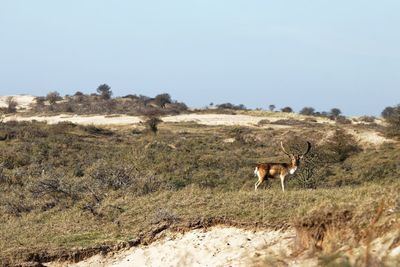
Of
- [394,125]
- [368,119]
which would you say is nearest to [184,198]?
[394,125]

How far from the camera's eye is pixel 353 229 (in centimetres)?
816

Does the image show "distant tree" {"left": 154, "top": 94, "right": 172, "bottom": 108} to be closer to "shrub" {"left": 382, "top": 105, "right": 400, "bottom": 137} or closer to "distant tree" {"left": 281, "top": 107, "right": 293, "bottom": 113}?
"distant tree" {"left": 281, "top": 107, "right": 293, "bottom": 113}

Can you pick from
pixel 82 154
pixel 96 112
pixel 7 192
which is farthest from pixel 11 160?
pixel 96 112

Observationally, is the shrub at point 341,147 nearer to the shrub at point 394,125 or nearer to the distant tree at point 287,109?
the shrub at point 394,125

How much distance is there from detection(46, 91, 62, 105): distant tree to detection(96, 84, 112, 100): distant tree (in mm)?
5979

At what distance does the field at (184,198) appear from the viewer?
29.3ft

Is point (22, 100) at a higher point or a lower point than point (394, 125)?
higher

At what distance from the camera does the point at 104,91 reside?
95.7 meters

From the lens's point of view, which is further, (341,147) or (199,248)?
(341,147)

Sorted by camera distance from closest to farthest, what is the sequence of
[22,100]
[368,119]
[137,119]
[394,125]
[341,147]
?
[341,147] → [394,125] → [137,119] → [368,119] → [22,100]

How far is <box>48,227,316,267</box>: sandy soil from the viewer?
36.5 feet

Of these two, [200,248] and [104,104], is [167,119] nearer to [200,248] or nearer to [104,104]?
[104,104]

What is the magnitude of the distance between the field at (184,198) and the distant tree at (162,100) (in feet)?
148

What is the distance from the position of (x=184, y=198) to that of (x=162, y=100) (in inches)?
2893
